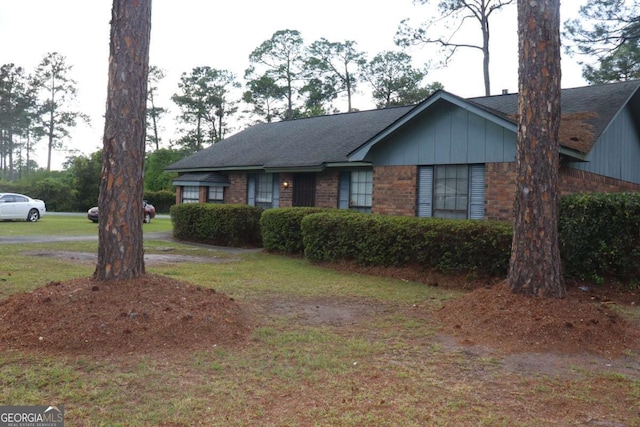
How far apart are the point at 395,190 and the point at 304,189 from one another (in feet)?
15.7

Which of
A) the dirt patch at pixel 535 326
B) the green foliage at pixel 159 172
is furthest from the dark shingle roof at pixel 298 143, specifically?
the green foliage at pixel 159 172

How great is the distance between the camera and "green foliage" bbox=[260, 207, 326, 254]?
42.1 ft

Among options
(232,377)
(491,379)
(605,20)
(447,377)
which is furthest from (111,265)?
(605,20)

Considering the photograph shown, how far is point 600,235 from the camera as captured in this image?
7.93m

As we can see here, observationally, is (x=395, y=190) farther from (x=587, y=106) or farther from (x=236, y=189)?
(x=236, y=189)

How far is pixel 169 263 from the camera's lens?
1119cm

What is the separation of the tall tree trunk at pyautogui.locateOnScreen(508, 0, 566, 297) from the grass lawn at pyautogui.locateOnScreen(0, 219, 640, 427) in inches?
53.7

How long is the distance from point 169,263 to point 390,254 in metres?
5.06

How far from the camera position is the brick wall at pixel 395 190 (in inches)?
505

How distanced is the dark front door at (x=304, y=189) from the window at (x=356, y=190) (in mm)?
1344

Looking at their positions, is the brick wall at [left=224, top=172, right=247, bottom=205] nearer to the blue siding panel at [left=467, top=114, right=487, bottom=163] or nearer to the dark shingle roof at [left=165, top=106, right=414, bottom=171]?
the dark shingle roof at [left=165, top=106, right=414, bottom=171]

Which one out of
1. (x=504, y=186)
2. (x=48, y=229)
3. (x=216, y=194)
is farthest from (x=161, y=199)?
(x=504, y=186)

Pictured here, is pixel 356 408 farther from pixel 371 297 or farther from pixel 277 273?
pixel 277 273

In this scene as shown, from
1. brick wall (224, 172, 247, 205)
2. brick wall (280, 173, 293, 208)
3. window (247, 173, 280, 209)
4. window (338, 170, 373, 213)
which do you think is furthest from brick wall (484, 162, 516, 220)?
brick wall (224, 172, 247, 205)
